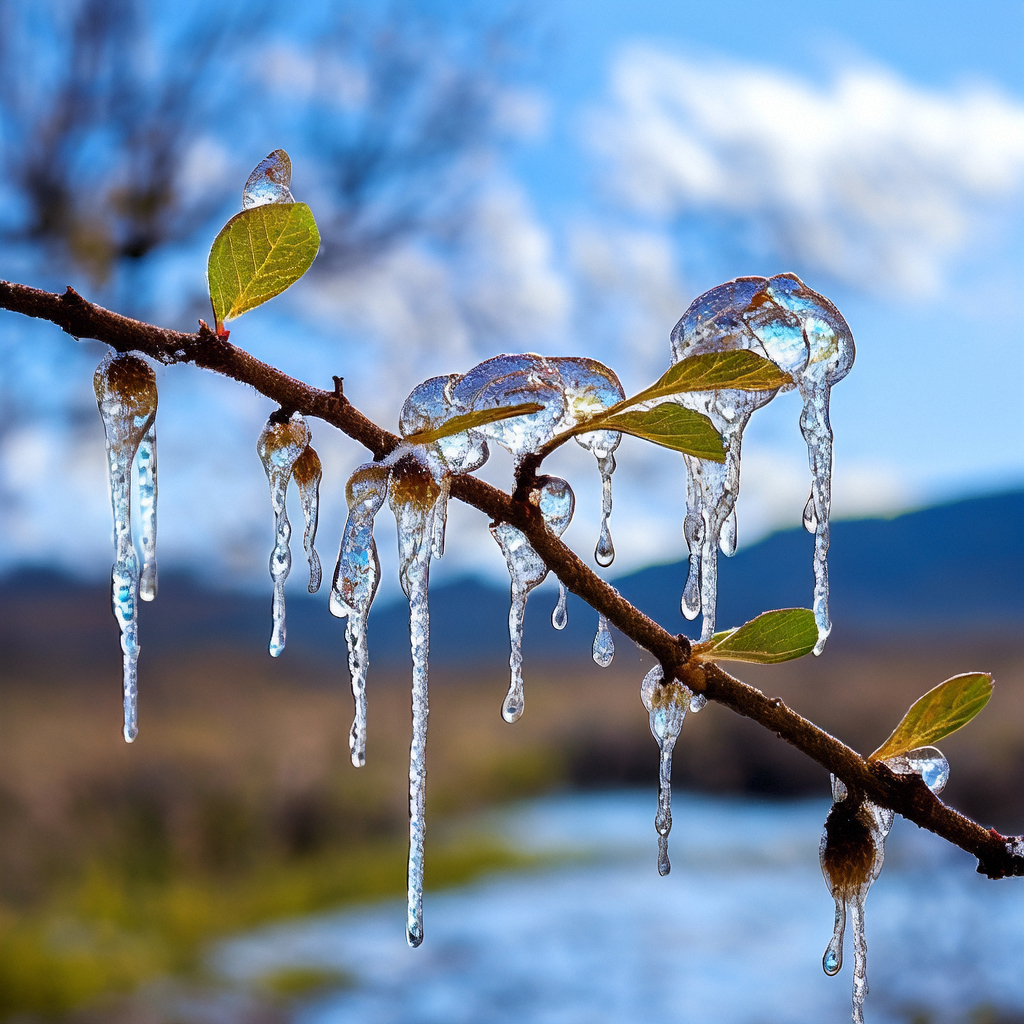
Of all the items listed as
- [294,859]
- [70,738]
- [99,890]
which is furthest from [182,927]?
[70,738]

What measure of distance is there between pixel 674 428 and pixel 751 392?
0.04 m

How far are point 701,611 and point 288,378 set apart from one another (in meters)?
0.19

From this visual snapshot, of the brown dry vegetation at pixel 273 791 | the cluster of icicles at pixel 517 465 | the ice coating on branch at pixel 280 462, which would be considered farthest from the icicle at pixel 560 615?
the brown dry vegetation at pixel 273 791

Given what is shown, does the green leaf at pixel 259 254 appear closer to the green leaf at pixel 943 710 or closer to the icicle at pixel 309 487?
the icicle at pixel 309 487

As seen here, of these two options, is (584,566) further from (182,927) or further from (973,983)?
(182,927)

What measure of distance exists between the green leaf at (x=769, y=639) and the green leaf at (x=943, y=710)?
5cm

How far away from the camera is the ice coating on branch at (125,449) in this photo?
0.25 meters

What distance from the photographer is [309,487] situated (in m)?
0.27

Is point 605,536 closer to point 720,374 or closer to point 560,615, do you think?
point 560,615

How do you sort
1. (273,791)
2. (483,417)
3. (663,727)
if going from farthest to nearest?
(273,791), (663,727), (483,417)

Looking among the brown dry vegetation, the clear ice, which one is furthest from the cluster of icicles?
the brown dry vegetation

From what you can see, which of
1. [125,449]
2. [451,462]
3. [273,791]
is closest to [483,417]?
[451,462]

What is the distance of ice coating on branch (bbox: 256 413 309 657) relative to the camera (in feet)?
0.83

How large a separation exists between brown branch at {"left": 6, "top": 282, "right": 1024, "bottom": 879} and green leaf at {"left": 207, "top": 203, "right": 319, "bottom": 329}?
0.04 feet
